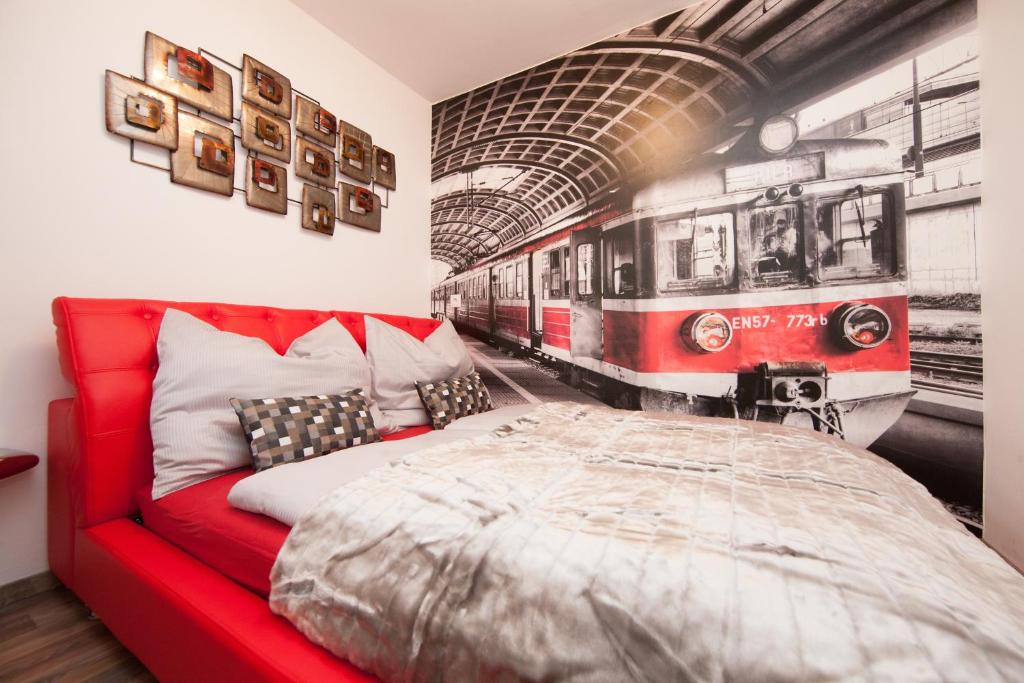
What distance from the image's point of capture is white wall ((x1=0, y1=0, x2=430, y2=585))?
1485mm

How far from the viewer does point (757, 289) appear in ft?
7.38

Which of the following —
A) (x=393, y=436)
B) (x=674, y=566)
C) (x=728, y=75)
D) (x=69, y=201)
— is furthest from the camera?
(x=728, y=75)

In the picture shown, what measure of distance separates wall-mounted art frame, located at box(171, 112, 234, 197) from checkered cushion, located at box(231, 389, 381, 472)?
1.19 metres

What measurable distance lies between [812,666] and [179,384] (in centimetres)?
173

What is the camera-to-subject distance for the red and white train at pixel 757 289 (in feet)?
6.57

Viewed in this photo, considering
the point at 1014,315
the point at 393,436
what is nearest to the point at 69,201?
the point at 393,436

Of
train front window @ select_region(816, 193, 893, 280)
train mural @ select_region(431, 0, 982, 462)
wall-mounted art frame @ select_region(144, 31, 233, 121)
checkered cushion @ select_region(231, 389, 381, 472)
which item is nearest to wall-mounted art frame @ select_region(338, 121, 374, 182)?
wall-mounted art frame @ select_region(144, 31, 233, 121)

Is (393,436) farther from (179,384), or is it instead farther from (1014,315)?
(1014,315)

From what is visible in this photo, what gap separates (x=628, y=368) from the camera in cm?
264

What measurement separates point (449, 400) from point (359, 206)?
5.07 ft

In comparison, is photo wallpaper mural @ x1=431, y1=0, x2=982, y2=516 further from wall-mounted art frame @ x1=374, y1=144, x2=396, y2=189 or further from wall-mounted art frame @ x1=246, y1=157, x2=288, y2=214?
wall-mounted art frame @ x1=246, y1=157, x2=288, y2=214

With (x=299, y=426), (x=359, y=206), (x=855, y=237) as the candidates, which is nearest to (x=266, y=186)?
(x=359, y=206)

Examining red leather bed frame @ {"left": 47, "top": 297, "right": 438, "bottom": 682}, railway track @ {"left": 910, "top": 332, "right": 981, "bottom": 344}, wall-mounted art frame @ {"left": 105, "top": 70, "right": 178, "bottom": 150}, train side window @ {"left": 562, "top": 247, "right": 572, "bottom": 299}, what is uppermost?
wall-mounted art frame @ {"left": 105, "top": 70, "right": 178, "bottom": 150}

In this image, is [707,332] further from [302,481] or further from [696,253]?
[302,481]
